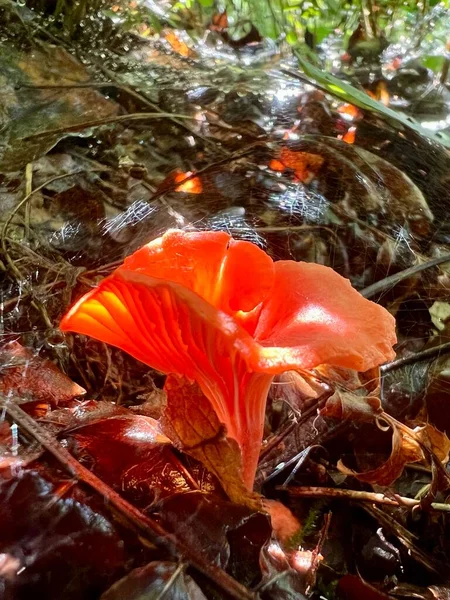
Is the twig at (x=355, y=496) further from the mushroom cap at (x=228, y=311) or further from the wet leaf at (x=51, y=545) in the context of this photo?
→ the wet leaf at (x=51, y=545)

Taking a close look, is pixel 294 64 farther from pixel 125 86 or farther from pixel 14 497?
pixel 14 497

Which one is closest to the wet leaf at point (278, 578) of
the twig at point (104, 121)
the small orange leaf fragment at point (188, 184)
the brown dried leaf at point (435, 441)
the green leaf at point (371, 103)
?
the brown dried leaf at point (435, 441)

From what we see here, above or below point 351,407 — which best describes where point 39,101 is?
above

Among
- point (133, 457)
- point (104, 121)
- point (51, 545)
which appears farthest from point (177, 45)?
point (51, 545)

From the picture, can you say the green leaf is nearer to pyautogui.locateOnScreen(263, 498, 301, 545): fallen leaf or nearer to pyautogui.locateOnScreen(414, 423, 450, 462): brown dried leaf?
pyautogui.locateOnScreen(414, 423, 450, 462): brown dried leaf

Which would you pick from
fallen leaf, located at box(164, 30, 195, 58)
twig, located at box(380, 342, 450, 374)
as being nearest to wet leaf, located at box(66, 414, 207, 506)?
twig, located at box(380, 342, 450, 374)

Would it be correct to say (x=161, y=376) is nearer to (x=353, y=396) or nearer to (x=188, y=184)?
(x=353, y=396)

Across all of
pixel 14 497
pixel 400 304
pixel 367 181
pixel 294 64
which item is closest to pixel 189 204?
pixel 367 181
